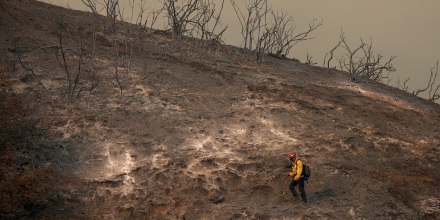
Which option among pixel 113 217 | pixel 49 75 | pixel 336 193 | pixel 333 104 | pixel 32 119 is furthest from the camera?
pixel 333 104

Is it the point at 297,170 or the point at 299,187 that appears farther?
the point at 299,187

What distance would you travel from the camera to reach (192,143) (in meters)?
7.50

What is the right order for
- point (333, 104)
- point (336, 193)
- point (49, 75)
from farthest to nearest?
point (333, 104) < point (49, 75) < point (336, 193)

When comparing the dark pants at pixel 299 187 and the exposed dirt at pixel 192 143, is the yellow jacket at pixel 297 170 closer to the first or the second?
the dark pants at pixel 299 187

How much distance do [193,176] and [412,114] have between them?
708cm

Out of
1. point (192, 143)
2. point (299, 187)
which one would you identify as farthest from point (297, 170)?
point (192, 143)

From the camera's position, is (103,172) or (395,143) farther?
(395,143)

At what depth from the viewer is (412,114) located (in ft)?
34.9

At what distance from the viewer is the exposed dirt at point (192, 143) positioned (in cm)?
602

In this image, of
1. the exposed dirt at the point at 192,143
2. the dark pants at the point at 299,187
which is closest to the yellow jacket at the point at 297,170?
the dark pants at the point at 299,187

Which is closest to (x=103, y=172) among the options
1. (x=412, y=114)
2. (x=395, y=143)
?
(x=395, y=143)

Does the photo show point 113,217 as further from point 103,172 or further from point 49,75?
point 49,75

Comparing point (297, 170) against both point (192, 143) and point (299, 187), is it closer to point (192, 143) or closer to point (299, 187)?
point (299, 187)

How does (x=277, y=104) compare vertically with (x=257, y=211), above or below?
above
